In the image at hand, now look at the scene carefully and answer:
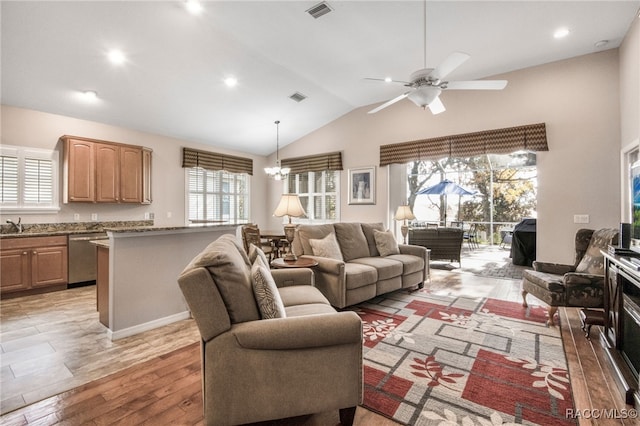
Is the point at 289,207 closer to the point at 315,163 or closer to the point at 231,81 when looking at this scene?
the point at 231,81

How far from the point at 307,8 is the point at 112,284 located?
3.50 metres

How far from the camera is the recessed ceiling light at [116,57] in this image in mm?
3713

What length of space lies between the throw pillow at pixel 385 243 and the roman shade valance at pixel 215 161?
4148mm

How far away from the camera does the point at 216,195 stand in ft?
23.0

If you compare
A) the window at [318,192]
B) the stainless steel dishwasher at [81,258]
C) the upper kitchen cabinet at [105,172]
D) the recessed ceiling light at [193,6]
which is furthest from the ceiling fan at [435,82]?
the stainless steel dishwasher at [81,258]

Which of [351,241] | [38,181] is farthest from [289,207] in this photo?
[38,181]

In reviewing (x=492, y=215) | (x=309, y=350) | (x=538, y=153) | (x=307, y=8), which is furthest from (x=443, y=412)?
(x=492, y=215)

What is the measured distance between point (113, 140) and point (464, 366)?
238 inches

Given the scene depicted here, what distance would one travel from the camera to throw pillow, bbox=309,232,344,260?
Result: 366cm

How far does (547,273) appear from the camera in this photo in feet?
11.6

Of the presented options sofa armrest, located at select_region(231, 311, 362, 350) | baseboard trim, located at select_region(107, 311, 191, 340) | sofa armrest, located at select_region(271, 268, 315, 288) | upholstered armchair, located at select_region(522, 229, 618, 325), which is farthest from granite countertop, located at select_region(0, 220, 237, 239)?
upholstered armchair, located at select_region(522, 229, 618, 325)

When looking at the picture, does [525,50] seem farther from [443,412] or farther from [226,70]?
[443,412]

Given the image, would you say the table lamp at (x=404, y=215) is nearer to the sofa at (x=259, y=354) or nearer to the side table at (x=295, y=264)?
the side table at (x=295, y=264)

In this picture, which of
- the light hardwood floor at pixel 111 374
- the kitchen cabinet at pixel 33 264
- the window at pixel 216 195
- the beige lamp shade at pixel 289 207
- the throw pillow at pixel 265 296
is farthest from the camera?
the window at pixel 216 195
